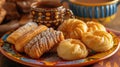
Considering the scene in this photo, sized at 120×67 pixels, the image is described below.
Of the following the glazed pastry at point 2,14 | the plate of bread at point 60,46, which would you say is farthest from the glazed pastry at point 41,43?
the glazed pastry at point 2,14

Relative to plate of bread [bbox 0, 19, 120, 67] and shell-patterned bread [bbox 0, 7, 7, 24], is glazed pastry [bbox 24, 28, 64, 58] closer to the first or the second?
plate of bread [bbox 0, 19, 120, 67]

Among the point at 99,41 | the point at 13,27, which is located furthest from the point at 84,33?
the point at 13,27

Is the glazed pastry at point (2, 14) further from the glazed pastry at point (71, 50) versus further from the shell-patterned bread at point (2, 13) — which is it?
the glazed pastry at point (71, 50)

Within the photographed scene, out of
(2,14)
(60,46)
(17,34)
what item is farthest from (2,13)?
(60,46)

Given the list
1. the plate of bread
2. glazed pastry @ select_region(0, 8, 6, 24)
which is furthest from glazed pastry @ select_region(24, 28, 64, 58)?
glazed pastry @ select_region(0, 8, 6, 24)

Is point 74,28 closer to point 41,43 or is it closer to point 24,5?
point 41,43

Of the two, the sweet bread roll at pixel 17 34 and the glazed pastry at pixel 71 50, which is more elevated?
the sweet bread roll at pixel 17 34

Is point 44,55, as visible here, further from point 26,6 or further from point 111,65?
point 26,6

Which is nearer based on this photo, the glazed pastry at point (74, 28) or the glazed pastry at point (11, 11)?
the glazed pastry at point (74, 28)
